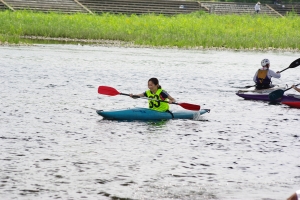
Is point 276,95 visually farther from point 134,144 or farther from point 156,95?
point 134,144

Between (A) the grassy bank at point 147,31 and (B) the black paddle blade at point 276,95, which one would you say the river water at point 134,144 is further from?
(A) the grassy bank at point 147,31

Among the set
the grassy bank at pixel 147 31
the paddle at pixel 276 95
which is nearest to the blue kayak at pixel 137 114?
the paddle at pixel 276 95

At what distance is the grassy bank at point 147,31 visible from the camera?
45.5 meters

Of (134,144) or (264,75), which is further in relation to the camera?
(264,75)

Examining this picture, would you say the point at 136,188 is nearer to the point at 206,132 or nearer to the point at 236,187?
the point at 236,187

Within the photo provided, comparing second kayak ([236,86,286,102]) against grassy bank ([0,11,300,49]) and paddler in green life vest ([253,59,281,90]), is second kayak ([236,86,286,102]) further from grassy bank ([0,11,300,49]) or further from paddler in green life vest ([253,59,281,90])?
grassy bank ([0,11,300,49])

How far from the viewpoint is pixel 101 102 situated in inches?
851

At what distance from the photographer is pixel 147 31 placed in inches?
1893

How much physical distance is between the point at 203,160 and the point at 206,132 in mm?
3298

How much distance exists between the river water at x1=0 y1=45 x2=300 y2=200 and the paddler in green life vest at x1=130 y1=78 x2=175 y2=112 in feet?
1.63

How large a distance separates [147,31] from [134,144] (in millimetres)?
33354

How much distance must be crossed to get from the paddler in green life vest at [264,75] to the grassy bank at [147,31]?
815 inches

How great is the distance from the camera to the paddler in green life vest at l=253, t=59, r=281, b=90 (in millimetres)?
22609

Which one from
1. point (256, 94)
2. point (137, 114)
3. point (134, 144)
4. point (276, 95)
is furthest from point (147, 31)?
point (134, 144)
